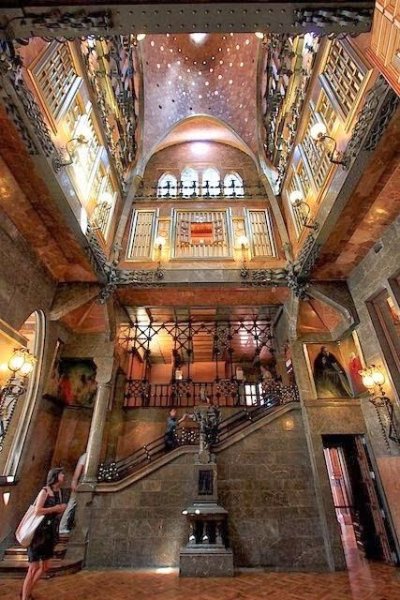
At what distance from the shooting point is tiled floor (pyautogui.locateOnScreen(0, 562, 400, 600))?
4.34m

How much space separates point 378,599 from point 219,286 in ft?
20.3

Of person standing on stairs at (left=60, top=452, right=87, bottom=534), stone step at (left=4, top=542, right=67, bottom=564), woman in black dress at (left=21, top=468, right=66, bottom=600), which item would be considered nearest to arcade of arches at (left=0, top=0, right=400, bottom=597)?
stone step at (left=4, top=542, right=67, bottom=564)

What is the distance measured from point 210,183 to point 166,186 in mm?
1593

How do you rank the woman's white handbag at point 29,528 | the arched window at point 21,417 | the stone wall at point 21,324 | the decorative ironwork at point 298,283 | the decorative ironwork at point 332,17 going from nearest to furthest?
1. the decorative ironwork at point 332,17
2. the woman's white handbag at point 29,528
3. the stone wall at point 21,324
4. the arched window at point 21,417
5. the decorative ironwork at point 298,283

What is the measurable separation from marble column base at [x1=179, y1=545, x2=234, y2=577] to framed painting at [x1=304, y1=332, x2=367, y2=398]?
3985 millimetres

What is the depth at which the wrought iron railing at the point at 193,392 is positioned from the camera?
852 centimetres

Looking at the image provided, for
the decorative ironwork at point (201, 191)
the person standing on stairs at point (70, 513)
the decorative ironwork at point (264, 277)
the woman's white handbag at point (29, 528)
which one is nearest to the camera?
the woman's white handbag at point (29, 528)

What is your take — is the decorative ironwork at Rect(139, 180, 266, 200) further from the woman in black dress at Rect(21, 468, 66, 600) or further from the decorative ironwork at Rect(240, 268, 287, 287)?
the woman in black dress at Rect(21, 468, 66, 600)

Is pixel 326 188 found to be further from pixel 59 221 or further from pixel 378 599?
pixel 378 599

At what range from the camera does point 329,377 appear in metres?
7.94

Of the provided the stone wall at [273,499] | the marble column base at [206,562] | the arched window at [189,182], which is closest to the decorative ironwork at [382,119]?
the stone wall at [273,499]

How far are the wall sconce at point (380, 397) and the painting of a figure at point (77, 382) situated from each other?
7175 mm

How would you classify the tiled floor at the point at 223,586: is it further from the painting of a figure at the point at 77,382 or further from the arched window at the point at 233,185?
the arched window at the point at 233,185

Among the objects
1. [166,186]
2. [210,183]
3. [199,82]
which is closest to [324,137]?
[210,183]
